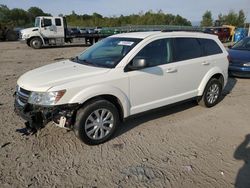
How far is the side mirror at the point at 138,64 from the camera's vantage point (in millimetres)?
3955

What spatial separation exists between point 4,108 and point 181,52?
12.9 feet

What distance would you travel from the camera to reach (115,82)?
392 cm

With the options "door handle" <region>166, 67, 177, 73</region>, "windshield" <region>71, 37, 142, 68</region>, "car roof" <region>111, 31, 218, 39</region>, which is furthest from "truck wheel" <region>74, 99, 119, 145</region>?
"car roof" <region>111, 31, 218, 39</region>

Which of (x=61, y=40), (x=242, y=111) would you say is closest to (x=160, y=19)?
(x=61, y=40)

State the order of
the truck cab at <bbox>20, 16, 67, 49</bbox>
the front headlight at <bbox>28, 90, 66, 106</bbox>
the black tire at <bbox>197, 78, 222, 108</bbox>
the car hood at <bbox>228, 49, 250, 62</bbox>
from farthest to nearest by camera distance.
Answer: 1. the truck cab at <bbox>20, 16, 67, 49</bbox>
2. the car hood at <bbox>228, 49, 250, 62</bbox>
3. the black tire at <bbox>197, 78, 222, 108</bbox>
4. the front headlight at <bbox>28, 90, 66, 106</bbox>

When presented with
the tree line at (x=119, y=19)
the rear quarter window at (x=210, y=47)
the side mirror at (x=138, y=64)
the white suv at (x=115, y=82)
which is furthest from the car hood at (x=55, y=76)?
the tree line at (x=119, y=19)

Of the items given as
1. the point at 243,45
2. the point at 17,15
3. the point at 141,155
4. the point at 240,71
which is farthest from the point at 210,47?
the point at 17,15

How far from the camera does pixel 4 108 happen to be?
5.50 m

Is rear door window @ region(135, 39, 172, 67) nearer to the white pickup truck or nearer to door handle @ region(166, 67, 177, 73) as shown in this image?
door handle @ region(166, 67, 177, 73)

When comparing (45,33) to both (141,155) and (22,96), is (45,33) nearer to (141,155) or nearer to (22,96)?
(22,96)

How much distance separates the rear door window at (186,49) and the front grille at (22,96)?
8.77 ft

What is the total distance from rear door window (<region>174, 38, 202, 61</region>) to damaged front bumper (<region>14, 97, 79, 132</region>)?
2.25 meters

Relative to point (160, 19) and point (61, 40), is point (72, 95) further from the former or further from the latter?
point (160, 19)

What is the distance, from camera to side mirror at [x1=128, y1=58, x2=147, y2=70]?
396 cm
